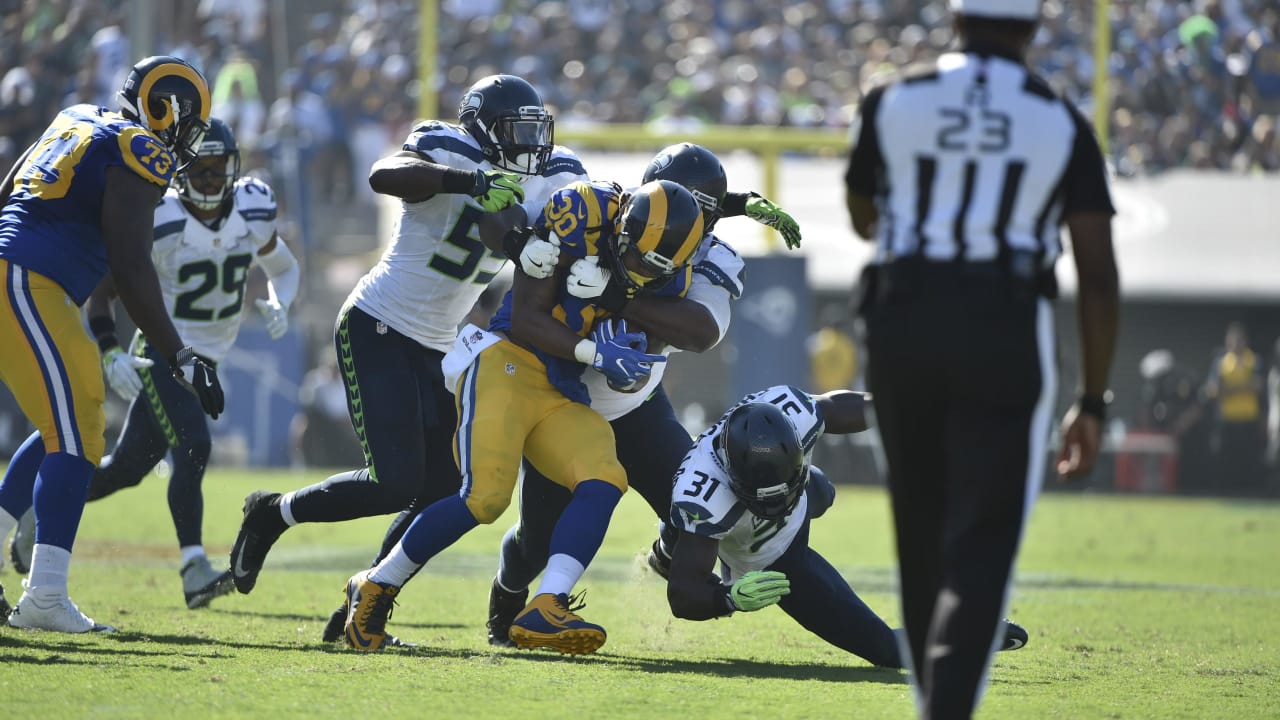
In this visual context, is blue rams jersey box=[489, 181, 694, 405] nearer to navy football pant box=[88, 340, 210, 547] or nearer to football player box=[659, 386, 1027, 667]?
football player box=[659, 386, 1027, 667]

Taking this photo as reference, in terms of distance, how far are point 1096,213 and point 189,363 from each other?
9.82 feet

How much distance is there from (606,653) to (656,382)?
0.93m

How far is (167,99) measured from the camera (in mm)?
5262

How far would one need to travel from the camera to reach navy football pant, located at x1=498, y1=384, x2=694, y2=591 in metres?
5.37

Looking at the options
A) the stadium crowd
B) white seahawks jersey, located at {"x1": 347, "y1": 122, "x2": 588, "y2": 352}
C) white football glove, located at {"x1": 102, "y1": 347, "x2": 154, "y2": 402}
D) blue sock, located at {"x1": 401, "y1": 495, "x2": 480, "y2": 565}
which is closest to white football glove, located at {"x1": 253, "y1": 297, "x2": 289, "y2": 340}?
white football glove, located at {"x1": 102, "y1": 347, "x2": 154, "y2": 402}

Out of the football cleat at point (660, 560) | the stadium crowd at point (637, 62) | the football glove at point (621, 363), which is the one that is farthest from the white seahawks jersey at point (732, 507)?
the stadium crowd at point (637, 62)

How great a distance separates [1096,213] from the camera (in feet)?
10.7

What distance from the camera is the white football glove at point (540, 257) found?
495 centimetres

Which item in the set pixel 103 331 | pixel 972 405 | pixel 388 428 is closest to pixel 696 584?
pixel 388 428

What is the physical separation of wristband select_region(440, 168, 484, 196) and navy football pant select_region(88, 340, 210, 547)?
1870 millimetres

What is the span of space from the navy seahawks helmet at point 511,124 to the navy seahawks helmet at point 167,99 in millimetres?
928

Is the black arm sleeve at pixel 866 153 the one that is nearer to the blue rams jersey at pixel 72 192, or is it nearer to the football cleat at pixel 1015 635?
the football cleat at pixel 1015 635

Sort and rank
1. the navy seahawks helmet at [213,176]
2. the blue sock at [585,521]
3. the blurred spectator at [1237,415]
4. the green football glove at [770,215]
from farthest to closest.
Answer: the blurred spectator at [1237,415] < the navy seahawks helmet at [213,176] < the green football glove at [770,215] < the blue sock at [585,521]

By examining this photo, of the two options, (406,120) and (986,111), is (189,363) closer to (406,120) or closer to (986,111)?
(986,111)
